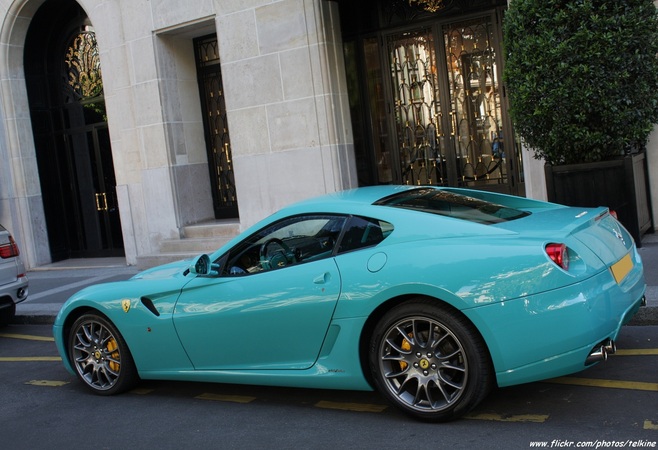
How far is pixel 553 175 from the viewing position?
886 centimetres

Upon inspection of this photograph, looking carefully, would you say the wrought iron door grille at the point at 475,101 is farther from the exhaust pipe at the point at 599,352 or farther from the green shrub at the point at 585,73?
the exhaust pipe at the point at 599,352

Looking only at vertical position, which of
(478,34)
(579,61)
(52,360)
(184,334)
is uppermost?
(478,34)

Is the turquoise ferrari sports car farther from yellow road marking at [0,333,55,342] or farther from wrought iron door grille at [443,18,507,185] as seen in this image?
wrought iron door grille at [443,18,507,185]

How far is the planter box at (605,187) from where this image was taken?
8508 mm

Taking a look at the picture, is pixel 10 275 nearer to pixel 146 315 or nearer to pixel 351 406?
pixel 146 315

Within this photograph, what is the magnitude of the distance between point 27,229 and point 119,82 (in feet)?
13.4

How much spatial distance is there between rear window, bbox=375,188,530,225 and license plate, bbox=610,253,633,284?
0.70 m

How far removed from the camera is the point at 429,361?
4438 mm

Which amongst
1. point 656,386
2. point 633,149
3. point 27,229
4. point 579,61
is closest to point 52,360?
point 656,386

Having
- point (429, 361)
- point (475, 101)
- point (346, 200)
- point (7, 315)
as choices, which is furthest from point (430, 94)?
point (429, 361)

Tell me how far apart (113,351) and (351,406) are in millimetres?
2013

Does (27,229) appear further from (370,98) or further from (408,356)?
(408,356)

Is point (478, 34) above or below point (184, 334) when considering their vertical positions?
above

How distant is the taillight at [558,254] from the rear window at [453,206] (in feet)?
1.87
